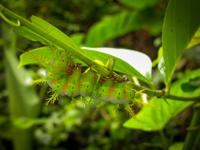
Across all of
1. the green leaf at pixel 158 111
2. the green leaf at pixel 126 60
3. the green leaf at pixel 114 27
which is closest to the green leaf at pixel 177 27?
the green leaf at pixel 126 60

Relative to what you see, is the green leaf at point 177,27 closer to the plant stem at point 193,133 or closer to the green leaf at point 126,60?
the green leaf at point 126,60

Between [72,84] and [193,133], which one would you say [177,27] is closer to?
[72,84]

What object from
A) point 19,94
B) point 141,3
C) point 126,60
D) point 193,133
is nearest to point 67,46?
point 126,60

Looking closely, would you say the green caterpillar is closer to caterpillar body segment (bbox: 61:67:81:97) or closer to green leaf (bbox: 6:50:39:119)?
caterpillar body segment (bbox: 61:67:81:97)

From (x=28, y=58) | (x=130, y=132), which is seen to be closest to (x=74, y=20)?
(x=130, y=132)

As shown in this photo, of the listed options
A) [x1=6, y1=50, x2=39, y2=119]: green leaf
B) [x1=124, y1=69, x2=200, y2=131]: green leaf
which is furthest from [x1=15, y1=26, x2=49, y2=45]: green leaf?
[x1=6, y1=50, x2=39, y2=119]: green leaf
